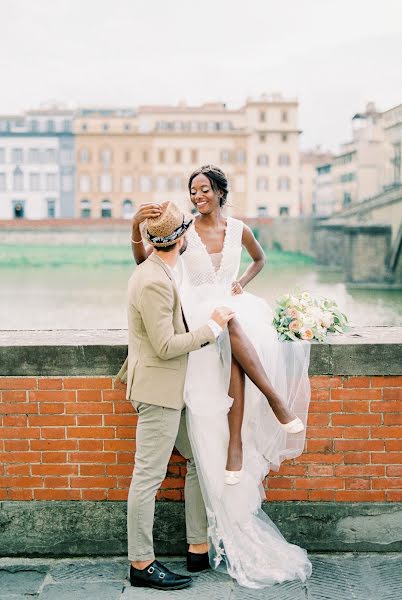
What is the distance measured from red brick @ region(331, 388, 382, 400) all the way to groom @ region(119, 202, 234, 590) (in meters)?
0.66

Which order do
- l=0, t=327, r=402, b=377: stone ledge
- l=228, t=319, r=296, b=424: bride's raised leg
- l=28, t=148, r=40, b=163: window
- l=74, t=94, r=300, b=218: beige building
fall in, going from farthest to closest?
l=28, t=148, r=40, b=163: window
l=74, t=94, r=300, b=218: beige building
l=0, t=327, r=402, b=377: stone ledge
l=228, t=319, r=296, b=424: bride's raised leg

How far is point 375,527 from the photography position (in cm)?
335

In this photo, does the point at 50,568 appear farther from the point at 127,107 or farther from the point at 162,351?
the point at 127,107

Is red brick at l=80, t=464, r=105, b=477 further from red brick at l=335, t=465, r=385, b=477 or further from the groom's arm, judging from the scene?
red brick at l=335, t=465, r=385, b=477

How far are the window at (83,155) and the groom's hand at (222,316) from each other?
66.6 meters

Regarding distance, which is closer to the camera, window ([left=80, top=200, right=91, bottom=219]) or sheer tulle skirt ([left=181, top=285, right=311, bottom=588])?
sheer tulle skirt ([left=181, top=285, right=311, bottom=588])

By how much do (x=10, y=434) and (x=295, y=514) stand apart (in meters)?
1.24

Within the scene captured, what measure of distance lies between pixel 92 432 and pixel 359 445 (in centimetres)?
111

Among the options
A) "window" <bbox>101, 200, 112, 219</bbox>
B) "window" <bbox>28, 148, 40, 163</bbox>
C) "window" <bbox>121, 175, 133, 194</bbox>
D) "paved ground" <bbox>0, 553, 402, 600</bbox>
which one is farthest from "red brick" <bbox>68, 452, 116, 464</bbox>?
"window" <bbox>28, 148, 40, 163</bbox>

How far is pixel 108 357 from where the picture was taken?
3.33m

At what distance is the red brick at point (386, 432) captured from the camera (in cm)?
333

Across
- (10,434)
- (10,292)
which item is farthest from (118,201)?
(10,434)

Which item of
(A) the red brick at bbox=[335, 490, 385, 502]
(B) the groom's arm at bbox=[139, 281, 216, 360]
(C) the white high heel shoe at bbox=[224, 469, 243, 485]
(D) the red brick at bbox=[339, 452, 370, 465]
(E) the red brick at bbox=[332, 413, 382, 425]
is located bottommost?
(A) the red brick at bbox=[335, 490, 385, 502]

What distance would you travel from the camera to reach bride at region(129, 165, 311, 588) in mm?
3098
